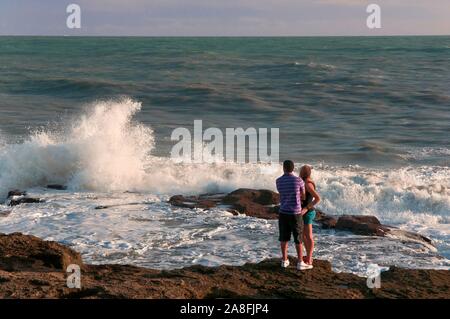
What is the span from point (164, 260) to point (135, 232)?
5.53ft

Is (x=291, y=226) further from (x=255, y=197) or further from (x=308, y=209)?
(x=255, y=197)

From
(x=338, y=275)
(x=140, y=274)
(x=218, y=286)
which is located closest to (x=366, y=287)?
(x=338, y=275)

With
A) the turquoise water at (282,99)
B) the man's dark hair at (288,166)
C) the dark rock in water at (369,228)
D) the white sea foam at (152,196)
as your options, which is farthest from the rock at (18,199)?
the man's dark hair at (288,166)

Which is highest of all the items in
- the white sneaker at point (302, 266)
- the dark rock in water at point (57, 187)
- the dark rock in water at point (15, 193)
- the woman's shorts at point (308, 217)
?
the woman's shorts at point (308, 217)

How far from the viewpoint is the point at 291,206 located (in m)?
7.00

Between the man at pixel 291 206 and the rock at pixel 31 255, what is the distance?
2.26 m

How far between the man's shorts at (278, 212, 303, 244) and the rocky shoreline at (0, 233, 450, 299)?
1.02ft

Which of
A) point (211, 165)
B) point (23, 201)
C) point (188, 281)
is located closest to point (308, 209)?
point (188, 281)

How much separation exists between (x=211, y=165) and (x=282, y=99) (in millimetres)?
14831

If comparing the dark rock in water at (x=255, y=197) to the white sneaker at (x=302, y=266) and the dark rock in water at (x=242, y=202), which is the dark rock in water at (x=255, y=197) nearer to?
the dark rock in water at (x=242, y=202)

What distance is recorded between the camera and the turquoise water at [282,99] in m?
20.2

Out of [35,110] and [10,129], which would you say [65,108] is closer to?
[35,110]

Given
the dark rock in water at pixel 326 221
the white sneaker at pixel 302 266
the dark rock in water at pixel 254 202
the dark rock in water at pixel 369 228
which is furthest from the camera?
the dark rock in water at pixel 254 202

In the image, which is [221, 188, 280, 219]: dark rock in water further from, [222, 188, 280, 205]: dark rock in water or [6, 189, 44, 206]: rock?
[6, 189, 44, 206]: rock
